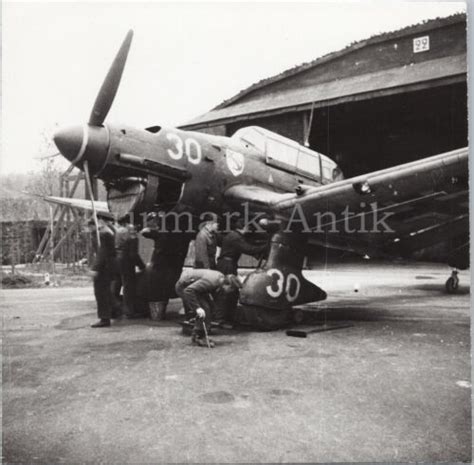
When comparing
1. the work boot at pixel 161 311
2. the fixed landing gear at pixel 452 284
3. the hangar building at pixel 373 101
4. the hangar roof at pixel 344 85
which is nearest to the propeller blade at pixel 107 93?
the work boot at pixel 161 311

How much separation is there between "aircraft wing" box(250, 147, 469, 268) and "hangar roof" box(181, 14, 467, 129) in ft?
16.8

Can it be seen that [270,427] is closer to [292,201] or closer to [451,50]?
[292,201]

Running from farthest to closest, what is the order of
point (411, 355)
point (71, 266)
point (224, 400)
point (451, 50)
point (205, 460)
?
point (71, 266) < point (451, 50) < point (411, 355) < point (224, 400) < point (205, 460)

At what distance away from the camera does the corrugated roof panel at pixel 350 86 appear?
35.9ft

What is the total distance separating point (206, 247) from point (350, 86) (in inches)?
350

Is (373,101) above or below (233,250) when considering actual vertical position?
above

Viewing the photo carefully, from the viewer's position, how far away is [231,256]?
21.5ft

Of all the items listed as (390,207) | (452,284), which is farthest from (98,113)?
(452,284)

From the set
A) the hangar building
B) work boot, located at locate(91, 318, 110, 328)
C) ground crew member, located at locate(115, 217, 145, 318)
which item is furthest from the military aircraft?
the hangar building

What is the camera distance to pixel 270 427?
282 centimetres

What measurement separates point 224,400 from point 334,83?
40.3 ft

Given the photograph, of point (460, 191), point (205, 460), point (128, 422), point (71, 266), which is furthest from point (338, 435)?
A: point (71, 266)

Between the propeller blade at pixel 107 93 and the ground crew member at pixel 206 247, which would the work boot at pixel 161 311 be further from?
the propeller blade at pixel 107 93

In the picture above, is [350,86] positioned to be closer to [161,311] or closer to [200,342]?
[161,311]
